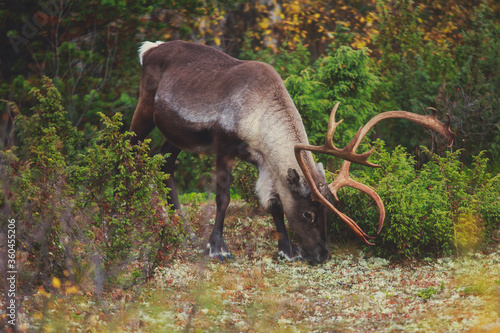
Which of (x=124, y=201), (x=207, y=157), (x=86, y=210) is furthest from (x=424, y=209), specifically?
(x=207, y=157)

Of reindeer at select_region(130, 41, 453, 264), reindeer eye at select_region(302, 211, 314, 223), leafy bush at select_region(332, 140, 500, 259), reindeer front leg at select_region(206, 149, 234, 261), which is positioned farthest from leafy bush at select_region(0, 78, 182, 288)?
leafy bush at select_region(332, 140, 500, 259)

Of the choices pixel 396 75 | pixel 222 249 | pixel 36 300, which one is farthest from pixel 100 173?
pixel 396 75

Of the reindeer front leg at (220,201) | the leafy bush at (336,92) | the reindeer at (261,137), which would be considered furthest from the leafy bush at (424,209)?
the leafy bush at (336,92)

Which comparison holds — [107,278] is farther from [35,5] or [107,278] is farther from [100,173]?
[35,5]

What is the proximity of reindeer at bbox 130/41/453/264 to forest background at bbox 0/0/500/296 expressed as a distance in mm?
601

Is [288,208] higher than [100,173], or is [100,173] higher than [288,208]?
[100,173]

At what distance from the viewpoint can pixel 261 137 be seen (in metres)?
6.29

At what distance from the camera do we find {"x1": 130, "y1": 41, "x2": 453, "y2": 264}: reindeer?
6.09 metres

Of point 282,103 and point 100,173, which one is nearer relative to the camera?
point 100,173

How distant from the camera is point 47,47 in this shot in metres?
10.3

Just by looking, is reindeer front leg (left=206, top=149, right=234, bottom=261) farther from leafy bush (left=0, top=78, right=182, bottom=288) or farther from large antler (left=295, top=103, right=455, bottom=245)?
leafy bush (left=0, top=78, right=182, bottom=288)

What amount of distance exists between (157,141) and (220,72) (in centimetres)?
454

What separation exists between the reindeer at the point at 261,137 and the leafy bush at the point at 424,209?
1.82ft

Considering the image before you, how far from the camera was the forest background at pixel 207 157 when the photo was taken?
16.4ft
